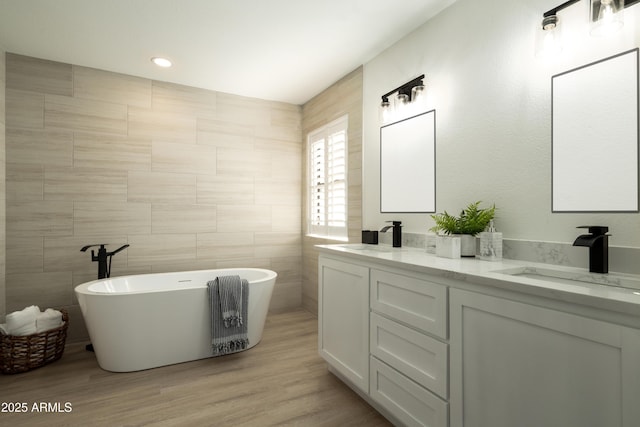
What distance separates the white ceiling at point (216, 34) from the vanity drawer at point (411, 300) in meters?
1.75

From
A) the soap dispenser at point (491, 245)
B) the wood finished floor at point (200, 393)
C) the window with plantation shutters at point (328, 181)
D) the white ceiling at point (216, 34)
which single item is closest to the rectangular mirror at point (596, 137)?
the soap dispenser at point (491, 245)

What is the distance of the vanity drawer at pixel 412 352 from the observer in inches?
57.4

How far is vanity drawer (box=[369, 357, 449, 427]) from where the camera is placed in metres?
1.48

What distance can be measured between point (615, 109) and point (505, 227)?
0.70m

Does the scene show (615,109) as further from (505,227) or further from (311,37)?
(311,37)

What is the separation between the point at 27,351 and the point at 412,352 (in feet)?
9.03

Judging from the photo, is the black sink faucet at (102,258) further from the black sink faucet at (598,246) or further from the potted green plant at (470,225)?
the black sink faucet at (598,246)

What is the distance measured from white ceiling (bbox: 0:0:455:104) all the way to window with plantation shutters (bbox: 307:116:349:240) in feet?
1.93

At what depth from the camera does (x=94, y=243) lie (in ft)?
10.2

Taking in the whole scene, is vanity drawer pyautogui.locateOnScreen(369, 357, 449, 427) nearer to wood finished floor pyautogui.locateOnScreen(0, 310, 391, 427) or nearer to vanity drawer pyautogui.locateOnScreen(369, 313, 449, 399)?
vanity drawer pyautogui.locateOnScreen(369, 313, 449, 399)

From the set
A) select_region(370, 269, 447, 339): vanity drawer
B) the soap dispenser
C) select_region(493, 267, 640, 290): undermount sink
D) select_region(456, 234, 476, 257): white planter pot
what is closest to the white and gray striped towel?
select_region(370, 269, 447, 339): vanity drawer

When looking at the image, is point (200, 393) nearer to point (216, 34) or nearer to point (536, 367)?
point (536, 367)

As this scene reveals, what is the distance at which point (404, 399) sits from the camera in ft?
5.49

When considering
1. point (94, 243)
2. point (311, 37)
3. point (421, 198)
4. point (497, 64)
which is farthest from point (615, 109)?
point (94, 243)
